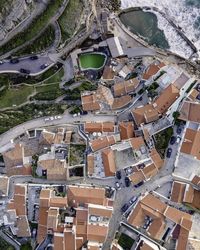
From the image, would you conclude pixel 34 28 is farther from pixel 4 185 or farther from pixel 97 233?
pixel 97 233

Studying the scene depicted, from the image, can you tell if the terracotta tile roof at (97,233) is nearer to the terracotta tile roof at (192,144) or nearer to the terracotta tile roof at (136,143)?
the terracotta tile roof at (136,143)

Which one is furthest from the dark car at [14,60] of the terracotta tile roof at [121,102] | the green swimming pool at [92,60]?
the terracotta tile roof at [121,102]

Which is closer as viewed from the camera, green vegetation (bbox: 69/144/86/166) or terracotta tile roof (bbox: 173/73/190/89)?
green vegetation (bbox: 69/144/86/166)

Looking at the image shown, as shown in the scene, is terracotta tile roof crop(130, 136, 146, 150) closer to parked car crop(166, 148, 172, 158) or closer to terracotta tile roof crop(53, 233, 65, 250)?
parked car crop(166, 148, 172, 158)

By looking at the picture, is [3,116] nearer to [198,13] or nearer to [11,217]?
[11,217]

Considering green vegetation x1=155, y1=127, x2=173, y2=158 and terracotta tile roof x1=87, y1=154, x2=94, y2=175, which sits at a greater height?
green vegetation x1=155, y1=127, x2=173, y2=158

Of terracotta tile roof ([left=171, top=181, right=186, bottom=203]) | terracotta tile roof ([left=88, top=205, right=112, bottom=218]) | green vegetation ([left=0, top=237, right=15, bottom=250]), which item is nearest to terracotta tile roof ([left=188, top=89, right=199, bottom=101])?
terracotta tile roof ([left=171, top=181, right=186, bottom=203])

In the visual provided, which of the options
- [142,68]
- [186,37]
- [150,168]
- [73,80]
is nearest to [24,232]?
[150,168]
